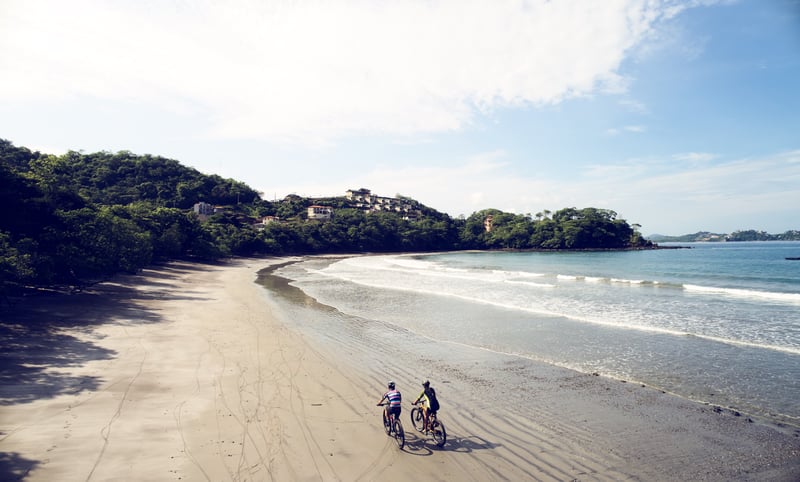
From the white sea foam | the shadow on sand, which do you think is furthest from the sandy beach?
the white sea foam

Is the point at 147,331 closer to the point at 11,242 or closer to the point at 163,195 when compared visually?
the point at 11,242

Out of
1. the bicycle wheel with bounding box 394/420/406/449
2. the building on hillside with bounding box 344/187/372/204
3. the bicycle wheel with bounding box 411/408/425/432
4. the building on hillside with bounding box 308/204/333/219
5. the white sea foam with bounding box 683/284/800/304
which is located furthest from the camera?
the building on hillside with bounding box 344/187/372/204

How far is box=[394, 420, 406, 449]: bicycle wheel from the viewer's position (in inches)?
360

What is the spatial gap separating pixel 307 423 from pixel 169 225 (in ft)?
173

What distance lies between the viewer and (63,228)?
23.7m

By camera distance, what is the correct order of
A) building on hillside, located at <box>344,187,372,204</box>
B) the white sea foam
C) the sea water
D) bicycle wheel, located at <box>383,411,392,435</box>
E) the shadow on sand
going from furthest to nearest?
building on hillside, located at <box>344,187,372,204</box> → the white sea foam → the sea water → the shadow on sand → bicycle wheel, located at <box>383,411,392,435</box>

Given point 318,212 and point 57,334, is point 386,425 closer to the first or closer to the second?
point 57,334

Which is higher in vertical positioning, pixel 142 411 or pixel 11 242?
pixel 11 242

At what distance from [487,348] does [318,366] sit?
7.44m

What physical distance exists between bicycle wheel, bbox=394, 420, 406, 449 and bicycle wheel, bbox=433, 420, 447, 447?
0.74 meters

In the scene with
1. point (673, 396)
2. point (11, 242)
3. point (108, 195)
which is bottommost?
point (673, 396)

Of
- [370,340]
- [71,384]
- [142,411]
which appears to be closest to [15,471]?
[142,411]

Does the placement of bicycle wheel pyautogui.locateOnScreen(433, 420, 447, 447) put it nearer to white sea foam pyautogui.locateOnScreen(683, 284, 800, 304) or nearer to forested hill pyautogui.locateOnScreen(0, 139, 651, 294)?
forested hill pyautogui.locateOnScreen(0, 139, 651, 294)

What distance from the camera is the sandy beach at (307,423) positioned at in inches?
321
